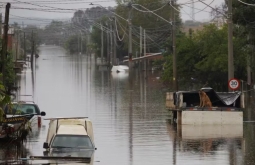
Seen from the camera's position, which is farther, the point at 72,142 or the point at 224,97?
the point at 224,97

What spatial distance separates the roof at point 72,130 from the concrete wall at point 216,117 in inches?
408

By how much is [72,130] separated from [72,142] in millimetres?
831

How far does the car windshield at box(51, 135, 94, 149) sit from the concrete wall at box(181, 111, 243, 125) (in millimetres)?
11356

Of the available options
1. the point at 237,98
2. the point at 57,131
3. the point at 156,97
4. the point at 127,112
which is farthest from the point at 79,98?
the point at 57,131

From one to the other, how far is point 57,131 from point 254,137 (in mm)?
9678

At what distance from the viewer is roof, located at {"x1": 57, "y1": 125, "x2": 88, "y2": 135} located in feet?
84.7

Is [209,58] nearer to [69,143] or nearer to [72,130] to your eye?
[72,130]

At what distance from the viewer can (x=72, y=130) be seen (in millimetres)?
26125

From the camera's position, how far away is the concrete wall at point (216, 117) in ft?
118

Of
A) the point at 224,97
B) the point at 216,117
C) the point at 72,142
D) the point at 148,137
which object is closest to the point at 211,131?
the point at 216,117

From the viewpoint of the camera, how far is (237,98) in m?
37.6

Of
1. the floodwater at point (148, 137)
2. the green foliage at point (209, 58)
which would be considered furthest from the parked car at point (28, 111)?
the green foliage at point (209, 58)

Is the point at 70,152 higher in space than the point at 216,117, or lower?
lower

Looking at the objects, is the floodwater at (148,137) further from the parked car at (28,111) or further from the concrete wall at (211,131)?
the parked car at (28,111)
